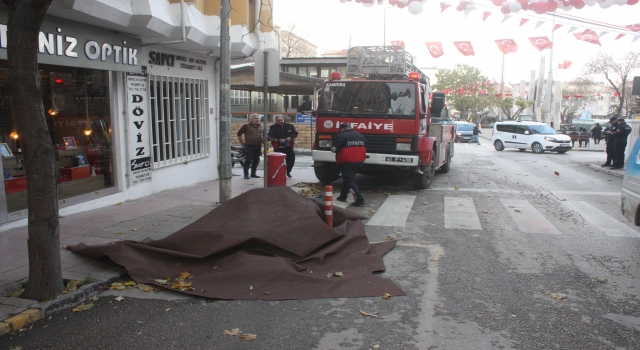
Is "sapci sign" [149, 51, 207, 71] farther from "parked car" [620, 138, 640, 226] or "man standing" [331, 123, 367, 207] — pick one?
"parked car" [620, 138, 640, 226]

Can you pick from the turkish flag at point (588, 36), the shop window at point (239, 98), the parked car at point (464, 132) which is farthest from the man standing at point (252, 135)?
the parked car at point (464, 132)

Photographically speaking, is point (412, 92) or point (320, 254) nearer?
point (320, 254)

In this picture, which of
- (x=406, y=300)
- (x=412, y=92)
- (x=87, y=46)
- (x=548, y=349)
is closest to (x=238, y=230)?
(x=406, y=300)

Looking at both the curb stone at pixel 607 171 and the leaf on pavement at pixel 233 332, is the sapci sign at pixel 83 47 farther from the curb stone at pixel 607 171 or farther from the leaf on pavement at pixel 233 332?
the curb stone at pixel 607 171

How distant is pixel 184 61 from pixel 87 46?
3550mm

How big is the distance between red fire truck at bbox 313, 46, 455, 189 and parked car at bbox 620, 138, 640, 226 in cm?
496

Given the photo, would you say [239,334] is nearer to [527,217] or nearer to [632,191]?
[632,191]

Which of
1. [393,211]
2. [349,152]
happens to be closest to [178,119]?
[349,152]

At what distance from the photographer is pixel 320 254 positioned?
598 cm

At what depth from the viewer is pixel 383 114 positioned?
37.6 ft

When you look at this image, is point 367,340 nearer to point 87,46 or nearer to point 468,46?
point 87,46

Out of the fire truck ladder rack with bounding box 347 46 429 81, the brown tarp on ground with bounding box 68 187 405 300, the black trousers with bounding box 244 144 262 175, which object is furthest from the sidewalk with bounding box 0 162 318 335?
the fire truck ladder rack with bounding box 347 46 429 81

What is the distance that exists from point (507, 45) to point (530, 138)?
10.1 m

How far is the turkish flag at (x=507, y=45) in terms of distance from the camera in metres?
18.3
